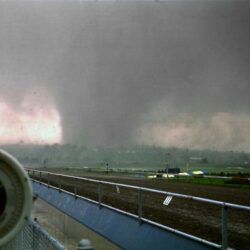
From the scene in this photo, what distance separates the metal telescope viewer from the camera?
2.87m

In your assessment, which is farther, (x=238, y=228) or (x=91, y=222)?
(x=91, y=222)

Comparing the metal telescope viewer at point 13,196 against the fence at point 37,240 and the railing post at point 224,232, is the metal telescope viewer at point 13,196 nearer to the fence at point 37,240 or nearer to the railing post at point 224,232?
the fence at point 37,240

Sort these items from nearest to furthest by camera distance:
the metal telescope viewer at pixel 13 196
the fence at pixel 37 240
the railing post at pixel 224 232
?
the metal telescope viewer at pixel 13 196
the fence at pixel 37 240
the railing post at pixel 224 232

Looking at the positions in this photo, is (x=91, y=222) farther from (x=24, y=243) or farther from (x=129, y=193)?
(x=129, y=193)

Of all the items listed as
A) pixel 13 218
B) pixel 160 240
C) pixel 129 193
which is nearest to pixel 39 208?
pixel 129 193

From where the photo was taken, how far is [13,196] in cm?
290

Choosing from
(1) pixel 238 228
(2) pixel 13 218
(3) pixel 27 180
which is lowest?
(1) pixel 238 228

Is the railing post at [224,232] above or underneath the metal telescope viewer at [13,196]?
underneath

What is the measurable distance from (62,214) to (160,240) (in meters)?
8.74

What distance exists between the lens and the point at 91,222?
1285 centimetres

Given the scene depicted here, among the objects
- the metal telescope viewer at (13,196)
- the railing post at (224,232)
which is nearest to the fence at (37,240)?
the metal telescope viewer at (13,196)

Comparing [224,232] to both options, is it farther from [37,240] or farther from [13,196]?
[13,196]

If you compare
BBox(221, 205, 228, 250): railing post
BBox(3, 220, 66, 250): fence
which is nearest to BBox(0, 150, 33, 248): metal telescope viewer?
BBox(3, 220, 66, 250): fence

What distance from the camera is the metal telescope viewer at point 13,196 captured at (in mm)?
2871
